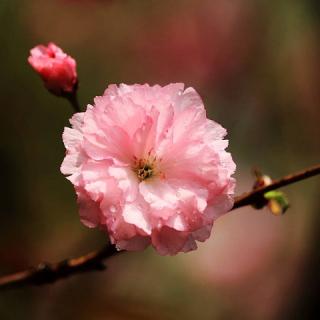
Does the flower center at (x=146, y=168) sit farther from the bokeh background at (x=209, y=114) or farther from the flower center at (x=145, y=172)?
the bokeh background at (x=209, y=114)

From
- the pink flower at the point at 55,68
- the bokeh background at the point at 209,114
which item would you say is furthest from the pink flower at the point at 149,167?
the bokeh background at the point at 209,114

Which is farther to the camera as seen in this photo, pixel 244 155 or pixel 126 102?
pixel 244 155

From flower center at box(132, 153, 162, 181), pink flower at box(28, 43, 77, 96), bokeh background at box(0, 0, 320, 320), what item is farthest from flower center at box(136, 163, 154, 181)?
bokeh background at box(0, 0, 320, 320)

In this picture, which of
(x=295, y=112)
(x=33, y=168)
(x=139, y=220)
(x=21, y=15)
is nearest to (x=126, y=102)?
(x=139, y=220)

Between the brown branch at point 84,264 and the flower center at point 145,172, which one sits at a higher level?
the flower center at point 145,172

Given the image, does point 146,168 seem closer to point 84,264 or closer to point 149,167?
point 149,167

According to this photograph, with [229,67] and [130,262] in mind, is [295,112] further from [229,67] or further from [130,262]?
[130,262]
